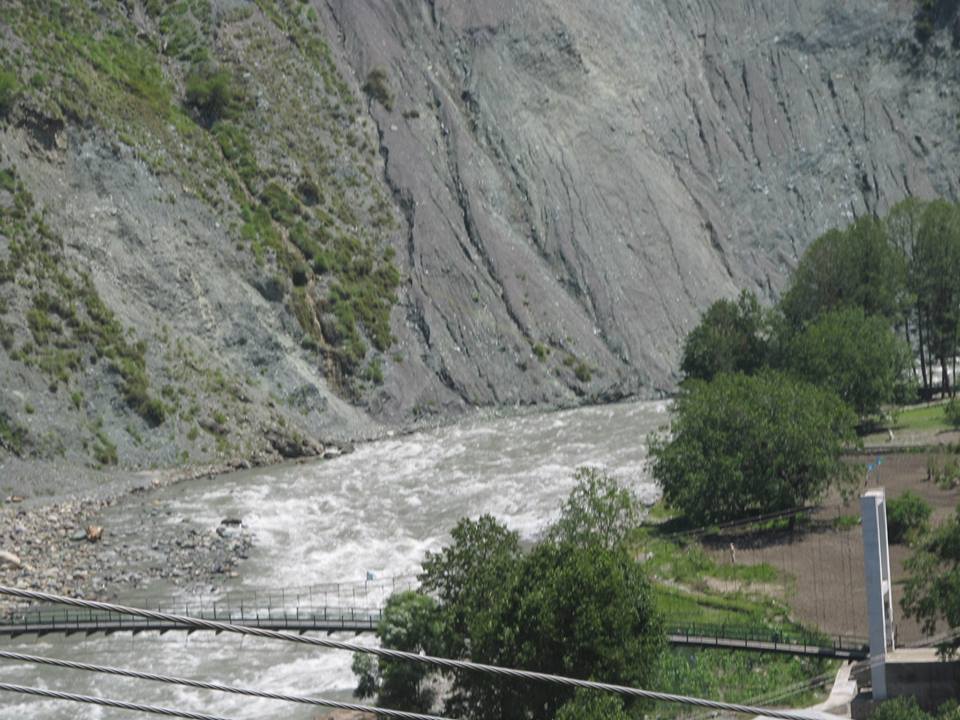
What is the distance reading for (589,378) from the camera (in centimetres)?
8344

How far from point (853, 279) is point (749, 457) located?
A: 27.6 metres

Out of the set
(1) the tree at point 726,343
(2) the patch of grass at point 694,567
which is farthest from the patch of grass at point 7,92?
(2) the patch of grass at point 694,567

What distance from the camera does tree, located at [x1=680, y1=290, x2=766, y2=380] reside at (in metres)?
72.7

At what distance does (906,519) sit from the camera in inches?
1770

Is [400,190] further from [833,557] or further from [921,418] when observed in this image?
[833,557]

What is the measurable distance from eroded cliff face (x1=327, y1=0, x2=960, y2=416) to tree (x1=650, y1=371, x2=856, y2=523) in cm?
2814

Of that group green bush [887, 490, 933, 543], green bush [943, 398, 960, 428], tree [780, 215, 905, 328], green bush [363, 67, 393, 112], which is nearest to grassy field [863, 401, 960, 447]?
green bush [943, 398, 960, 428]

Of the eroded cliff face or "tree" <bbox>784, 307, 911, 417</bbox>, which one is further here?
the eroded cliff face

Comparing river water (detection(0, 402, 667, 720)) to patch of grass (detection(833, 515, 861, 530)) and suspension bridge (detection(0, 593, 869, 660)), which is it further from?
patch of grass (detection(833, 515, 861, 530))

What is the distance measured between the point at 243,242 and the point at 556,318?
19.7 meters

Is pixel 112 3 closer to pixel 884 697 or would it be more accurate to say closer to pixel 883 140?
pixel 883 140

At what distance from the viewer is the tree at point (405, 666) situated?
1346 inches

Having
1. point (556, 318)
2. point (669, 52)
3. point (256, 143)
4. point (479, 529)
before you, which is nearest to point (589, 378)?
point (556, 318)

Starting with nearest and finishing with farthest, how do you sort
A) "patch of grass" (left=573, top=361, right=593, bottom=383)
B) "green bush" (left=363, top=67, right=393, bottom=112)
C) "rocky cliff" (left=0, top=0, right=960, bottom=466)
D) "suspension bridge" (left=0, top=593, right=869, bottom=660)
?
1. "suspension bridge" (left=0, top=593, right=869, bottom=660)
2. "rocky cliff" (left=0, top=0, right=960, bottom=466)
3. "patch of grass" (left=573, top=361, right=593, bottom=383)
4. "green bush" (left=363, top=67, right=393, bottom=112)
